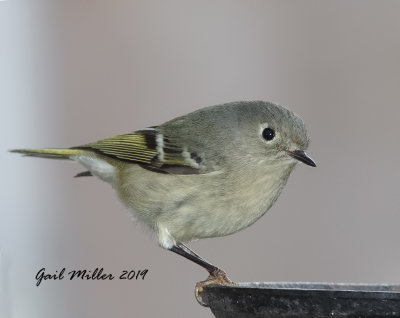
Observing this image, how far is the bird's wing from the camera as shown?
151 centimetres

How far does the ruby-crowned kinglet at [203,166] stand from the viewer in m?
1.43

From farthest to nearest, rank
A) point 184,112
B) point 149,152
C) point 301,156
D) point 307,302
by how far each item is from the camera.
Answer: point 184,112, point 149,152, point 301,156, point 307,302

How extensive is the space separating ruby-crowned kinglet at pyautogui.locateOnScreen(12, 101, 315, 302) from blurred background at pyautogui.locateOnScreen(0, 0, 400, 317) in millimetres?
448

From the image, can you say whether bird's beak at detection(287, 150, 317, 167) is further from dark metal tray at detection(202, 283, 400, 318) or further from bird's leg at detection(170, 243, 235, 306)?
dark metal tray at detection(202, 283, 400, 318)

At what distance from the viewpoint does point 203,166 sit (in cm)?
149

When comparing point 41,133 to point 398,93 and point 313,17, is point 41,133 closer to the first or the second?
point 313,17

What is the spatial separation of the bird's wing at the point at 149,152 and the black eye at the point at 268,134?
141 millimetres

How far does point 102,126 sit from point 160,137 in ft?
2.37

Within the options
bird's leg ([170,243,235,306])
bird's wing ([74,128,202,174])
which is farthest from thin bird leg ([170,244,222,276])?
bird's wing ([74,128,202,174])

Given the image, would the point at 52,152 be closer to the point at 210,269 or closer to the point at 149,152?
the point at 149,152

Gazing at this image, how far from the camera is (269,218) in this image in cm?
254

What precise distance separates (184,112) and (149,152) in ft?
2.74

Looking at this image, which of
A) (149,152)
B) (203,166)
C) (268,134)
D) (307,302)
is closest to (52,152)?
(149,152)

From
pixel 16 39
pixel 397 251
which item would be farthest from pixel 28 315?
pixel 397 251
